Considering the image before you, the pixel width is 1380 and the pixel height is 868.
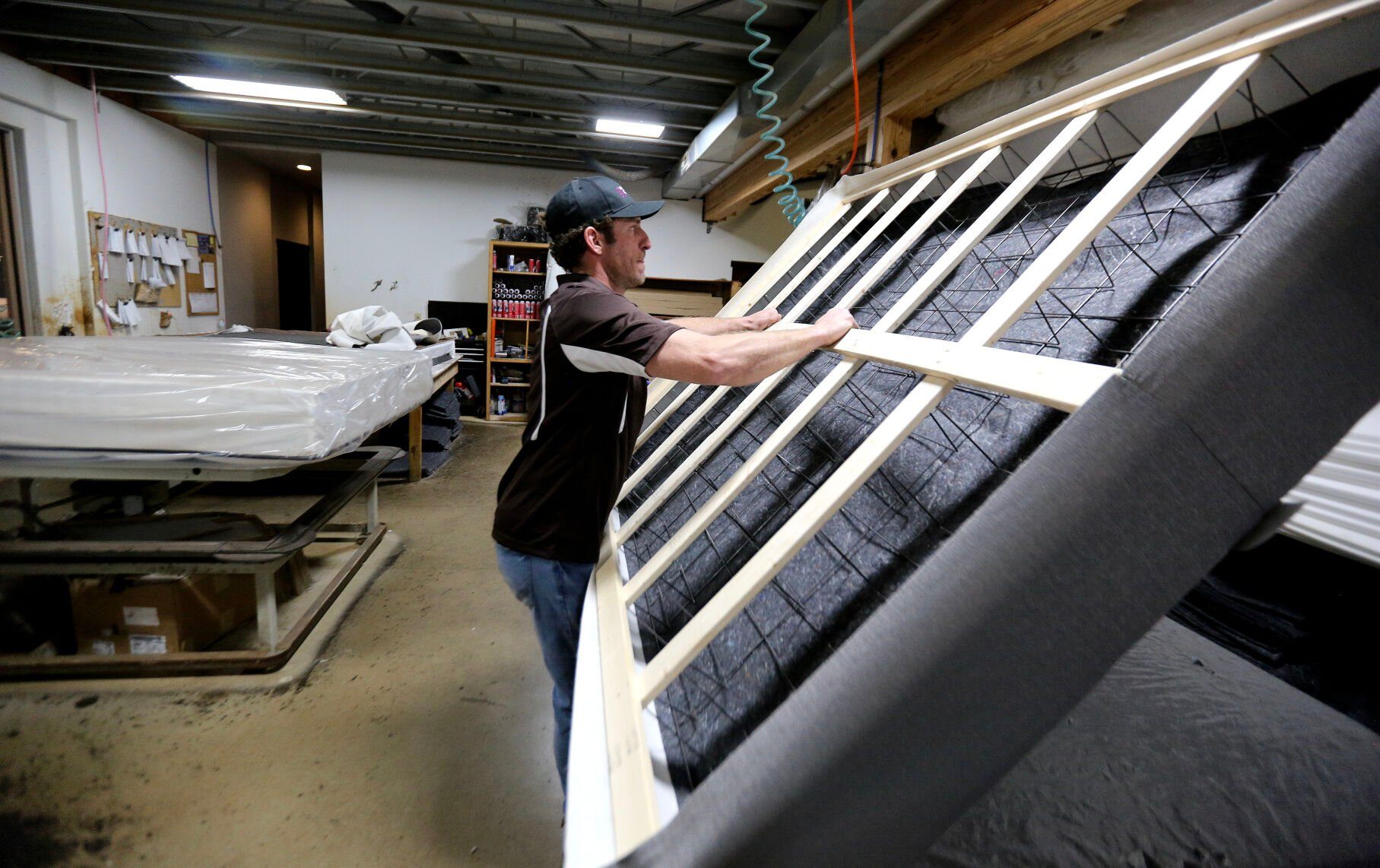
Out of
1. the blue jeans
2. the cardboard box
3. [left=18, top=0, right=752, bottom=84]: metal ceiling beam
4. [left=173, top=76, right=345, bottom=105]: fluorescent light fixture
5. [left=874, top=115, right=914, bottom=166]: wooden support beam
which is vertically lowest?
the cardboard box

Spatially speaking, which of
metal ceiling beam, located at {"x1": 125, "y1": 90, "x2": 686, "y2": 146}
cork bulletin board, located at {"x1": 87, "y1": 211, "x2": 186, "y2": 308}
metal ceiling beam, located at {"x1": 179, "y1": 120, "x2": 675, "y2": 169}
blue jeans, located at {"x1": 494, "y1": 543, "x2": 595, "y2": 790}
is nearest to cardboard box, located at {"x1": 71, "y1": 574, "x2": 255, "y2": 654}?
blue jeans, located at {"x1": 494, "y1": 543, "x2": 595, "y2": 790}

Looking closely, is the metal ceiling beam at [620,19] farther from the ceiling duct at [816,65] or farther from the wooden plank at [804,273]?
the wooden plank at [804,273]

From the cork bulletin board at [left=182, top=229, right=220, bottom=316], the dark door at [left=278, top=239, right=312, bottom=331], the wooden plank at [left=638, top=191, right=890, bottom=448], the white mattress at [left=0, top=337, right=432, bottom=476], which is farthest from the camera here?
the dark door at [left=278, top=239, right=312, bottom=331]

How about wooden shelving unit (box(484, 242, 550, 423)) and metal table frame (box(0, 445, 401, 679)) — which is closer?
metal table frame (box(0, 445, 401, 679))

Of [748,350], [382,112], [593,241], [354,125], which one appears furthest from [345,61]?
[748,350]

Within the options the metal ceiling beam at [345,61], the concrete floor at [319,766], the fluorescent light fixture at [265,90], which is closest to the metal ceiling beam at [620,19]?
the metal ceiling beam at [345,61]

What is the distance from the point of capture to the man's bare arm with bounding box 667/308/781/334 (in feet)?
4.88

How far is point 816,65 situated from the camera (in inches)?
108

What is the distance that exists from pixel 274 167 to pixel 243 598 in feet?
25.6

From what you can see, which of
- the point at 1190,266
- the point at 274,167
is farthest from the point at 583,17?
the point at 274,167

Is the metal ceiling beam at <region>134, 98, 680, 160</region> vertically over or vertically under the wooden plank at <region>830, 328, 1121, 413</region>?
over

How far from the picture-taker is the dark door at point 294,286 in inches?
333

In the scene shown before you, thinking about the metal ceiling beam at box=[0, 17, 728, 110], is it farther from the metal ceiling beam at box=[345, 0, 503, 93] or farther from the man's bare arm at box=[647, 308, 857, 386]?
the man's bare arm at box=[647, 308, 857, 386]

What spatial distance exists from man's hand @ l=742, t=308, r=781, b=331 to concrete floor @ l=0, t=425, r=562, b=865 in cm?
152
